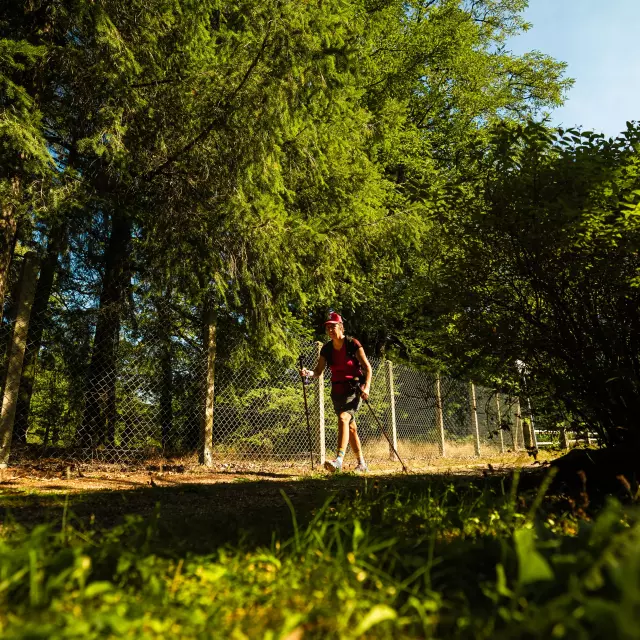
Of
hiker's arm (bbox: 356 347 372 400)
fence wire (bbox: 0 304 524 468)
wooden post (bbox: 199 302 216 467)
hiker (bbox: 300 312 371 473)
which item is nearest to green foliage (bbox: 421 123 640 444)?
fence wire (bbox: 0 304 524 468)

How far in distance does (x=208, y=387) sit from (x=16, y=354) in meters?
2.38

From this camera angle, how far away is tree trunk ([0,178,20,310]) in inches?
218

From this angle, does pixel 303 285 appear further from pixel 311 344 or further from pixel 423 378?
pixel 423 378

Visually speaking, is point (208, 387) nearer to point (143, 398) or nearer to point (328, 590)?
point (143, 398)

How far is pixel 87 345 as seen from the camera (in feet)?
22.5

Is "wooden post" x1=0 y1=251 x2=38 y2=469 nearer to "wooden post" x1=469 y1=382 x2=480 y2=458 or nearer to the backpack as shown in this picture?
the backpack

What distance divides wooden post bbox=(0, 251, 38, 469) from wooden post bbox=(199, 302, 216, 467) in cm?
222

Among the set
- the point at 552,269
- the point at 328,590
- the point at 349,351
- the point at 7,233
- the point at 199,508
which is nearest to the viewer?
the point at 328,590

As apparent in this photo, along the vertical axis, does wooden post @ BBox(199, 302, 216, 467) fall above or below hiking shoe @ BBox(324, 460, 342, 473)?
above

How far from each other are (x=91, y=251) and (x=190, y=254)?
1.46 metres

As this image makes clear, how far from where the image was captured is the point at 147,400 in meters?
6.99

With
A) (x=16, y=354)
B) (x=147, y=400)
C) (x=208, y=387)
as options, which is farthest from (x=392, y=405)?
(x=16, y=354)

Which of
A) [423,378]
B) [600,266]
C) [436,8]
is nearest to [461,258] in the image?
[600,266]

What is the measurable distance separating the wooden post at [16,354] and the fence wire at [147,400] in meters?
0.02
